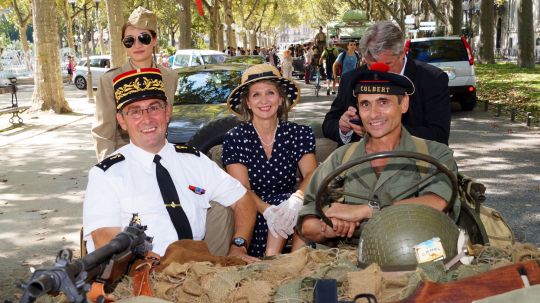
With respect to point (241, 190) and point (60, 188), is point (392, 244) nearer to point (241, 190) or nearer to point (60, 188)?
point (241, 190)

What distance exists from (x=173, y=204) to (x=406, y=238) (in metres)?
1.56

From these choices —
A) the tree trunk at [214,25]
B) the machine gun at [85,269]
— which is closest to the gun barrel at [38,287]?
the machine gun at [85,269]

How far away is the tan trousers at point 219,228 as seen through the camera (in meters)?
4.38

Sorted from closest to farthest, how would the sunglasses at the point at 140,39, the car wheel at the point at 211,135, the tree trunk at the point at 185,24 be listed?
the sunglasses at the point at 140,39 < the car wheel at the point at 211,135 < the tree trunk at the point at 185,24

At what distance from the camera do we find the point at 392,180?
375 cm

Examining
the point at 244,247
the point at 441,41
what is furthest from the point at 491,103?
the point at 244,247

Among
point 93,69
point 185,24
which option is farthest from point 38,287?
point 93,69

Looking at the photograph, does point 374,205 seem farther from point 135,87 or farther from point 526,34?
point 526,34

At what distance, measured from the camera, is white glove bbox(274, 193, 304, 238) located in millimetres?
4793

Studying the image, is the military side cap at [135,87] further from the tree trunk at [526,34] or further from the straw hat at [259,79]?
the tree trunk at [526,34]

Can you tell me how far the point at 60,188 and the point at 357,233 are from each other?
772 cm

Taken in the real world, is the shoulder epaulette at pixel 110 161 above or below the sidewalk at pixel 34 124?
above

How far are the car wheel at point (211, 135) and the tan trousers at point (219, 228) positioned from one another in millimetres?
2584

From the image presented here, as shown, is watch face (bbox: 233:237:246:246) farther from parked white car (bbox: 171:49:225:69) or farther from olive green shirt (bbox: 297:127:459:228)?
parked white car (bbox: 171:49:225:69)
